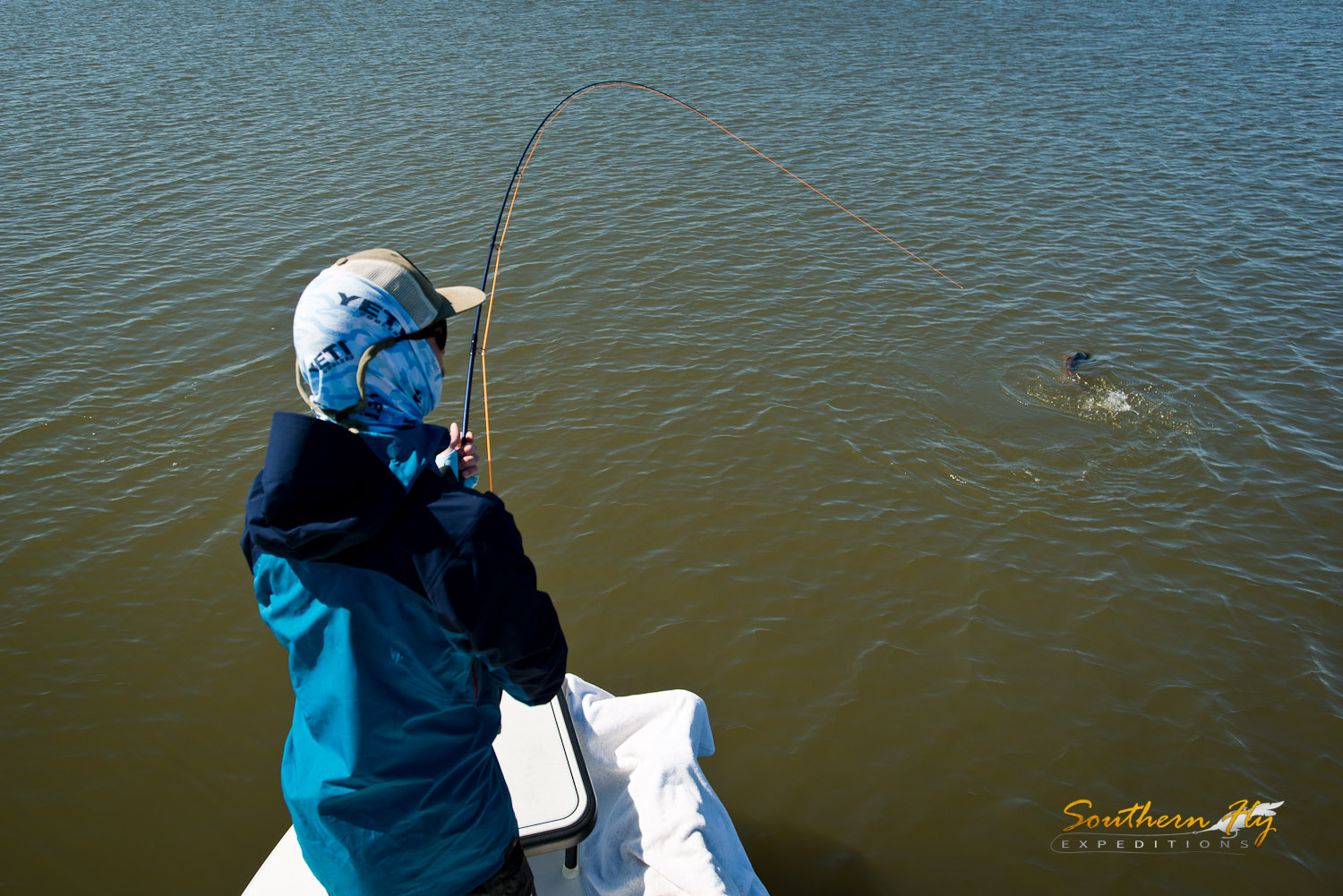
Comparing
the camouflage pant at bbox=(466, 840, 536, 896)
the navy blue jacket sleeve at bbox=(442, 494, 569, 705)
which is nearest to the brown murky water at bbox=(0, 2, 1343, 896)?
the camouflage pant at bbox=(466, 840, 536, 896)

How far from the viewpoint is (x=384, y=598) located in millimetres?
1731

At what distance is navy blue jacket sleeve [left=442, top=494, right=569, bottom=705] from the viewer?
168cm

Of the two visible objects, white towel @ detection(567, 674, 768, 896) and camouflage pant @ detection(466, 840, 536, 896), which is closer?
camouflage pant @ detection(466, 840, 536, 896)

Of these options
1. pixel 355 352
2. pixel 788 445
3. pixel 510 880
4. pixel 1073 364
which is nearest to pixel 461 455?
pixel 355 352

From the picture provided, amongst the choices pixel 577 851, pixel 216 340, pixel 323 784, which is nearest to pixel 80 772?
pixel 577 851

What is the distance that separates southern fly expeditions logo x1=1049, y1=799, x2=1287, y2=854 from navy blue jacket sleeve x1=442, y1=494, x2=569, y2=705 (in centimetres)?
422

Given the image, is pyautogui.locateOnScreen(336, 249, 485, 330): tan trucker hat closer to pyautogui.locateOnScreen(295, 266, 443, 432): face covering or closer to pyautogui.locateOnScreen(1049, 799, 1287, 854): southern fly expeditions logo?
pyautogui.locateOnScreen(295, 266, 443, 432): face covering

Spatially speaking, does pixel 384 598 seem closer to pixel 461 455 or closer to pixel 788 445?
pixel 461 455

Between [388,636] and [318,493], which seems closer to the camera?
[318,493]

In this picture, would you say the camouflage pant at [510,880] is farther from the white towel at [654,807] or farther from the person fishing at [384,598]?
the white towel at [654,807]

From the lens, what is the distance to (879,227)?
11695 mm

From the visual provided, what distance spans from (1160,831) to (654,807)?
331cm

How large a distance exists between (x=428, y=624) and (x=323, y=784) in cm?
44

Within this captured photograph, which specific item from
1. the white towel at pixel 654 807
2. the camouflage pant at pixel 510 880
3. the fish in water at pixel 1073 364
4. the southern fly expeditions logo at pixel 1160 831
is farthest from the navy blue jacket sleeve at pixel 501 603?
the fish in water at pixel 1073 364
